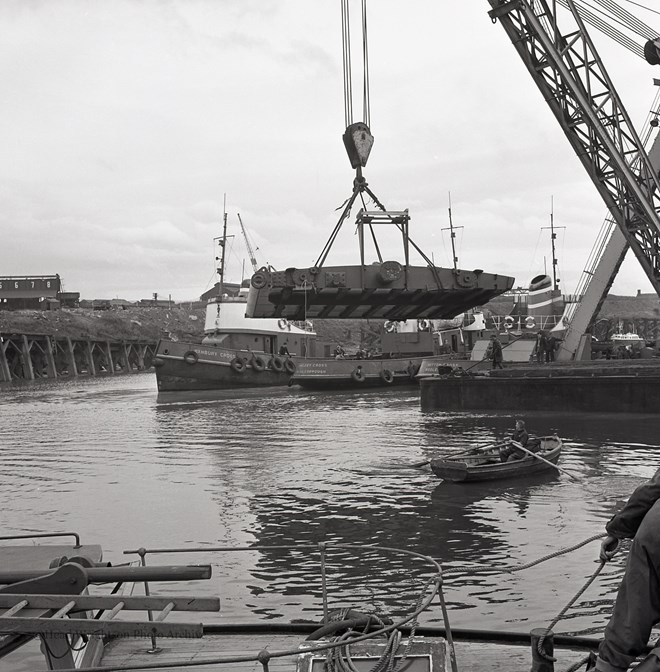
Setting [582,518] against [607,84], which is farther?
[607,84]

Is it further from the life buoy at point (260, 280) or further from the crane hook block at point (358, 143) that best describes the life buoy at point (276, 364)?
the crane hook block at point (358, 143)

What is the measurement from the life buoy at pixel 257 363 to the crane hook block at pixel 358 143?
29688 mm

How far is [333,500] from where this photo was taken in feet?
47.3

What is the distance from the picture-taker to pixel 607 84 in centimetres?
2227

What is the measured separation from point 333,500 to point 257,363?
3369 centimetres

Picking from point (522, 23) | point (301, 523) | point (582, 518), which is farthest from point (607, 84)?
point (301, 523)

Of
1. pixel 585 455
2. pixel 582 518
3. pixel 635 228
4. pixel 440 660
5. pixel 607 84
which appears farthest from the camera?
pixel 635 228

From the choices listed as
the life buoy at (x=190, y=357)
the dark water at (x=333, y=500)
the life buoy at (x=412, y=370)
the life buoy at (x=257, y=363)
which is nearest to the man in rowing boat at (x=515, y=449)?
the dark water at (x=333, y=500)

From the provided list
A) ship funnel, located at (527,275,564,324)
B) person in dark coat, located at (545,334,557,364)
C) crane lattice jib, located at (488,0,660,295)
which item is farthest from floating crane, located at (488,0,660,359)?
ship funnel, located at (527,275,564,324)

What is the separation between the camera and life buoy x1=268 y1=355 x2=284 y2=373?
48.4m

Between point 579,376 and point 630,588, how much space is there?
27.7m

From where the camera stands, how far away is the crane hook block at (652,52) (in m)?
22.4

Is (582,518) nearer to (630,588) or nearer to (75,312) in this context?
(630,588)

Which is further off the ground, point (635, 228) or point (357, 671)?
point (635, 228)
